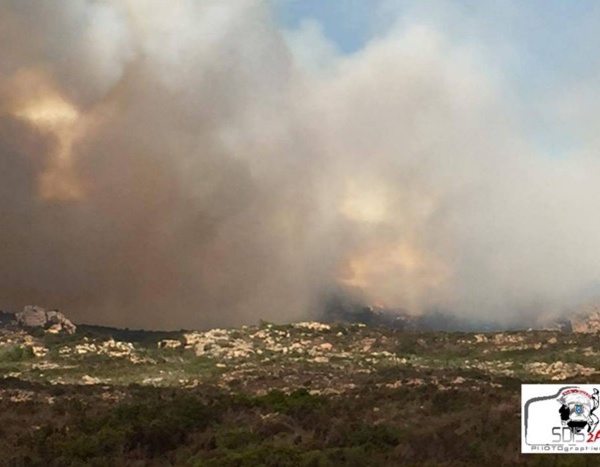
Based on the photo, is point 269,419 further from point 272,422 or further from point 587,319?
point 587,319

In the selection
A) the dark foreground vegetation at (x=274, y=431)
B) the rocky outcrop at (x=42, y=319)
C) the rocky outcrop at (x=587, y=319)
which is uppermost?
the rocky outcrop at (x=587, y=319)

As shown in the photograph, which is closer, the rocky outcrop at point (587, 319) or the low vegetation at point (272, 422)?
the low vegetation at point (272, 422)

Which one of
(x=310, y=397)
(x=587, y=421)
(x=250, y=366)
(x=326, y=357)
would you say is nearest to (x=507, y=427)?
(x=587, y=421)

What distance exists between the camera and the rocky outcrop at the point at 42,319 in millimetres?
133250

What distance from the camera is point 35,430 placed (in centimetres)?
2825

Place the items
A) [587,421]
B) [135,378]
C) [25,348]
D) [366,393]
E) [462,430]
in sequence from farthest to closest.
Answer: [25,348] < [135,378] < [366,393] < [462,430] < [587,421]

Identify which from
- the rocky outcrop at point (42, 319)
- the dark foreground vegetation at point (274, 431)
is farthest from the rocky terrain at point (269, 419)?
the rocky outcrop at point (42, 319)

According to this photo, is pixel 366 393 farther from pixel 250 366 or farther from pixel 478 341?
pixel 478 341

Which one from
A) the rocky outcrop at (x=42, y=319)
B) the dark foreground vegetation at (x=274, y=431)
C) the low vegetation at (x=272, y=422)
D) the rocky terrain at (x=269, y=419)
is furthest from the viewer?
the rocky outcrop at (x=42, y=319)

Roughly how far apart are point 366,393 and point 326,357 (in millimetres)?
49011

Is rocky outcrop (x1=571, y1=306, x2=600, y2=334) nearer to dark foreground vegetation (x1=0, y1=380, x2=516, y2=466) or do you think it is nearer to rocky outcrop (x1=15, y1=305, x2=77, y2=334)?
rocky outcrop (x1=15, y1=305, x2=77, y2=334)

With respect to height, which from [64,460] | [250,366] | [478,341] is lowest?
[64,460]

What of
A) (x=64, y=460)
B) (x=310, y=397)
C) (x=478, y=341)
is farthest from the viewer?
(x=478, y=341)

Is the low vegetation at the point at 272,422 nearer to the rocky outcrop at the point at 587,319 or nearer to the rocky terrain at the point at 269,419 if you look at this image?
the rocky terrain at the point at 269,419
